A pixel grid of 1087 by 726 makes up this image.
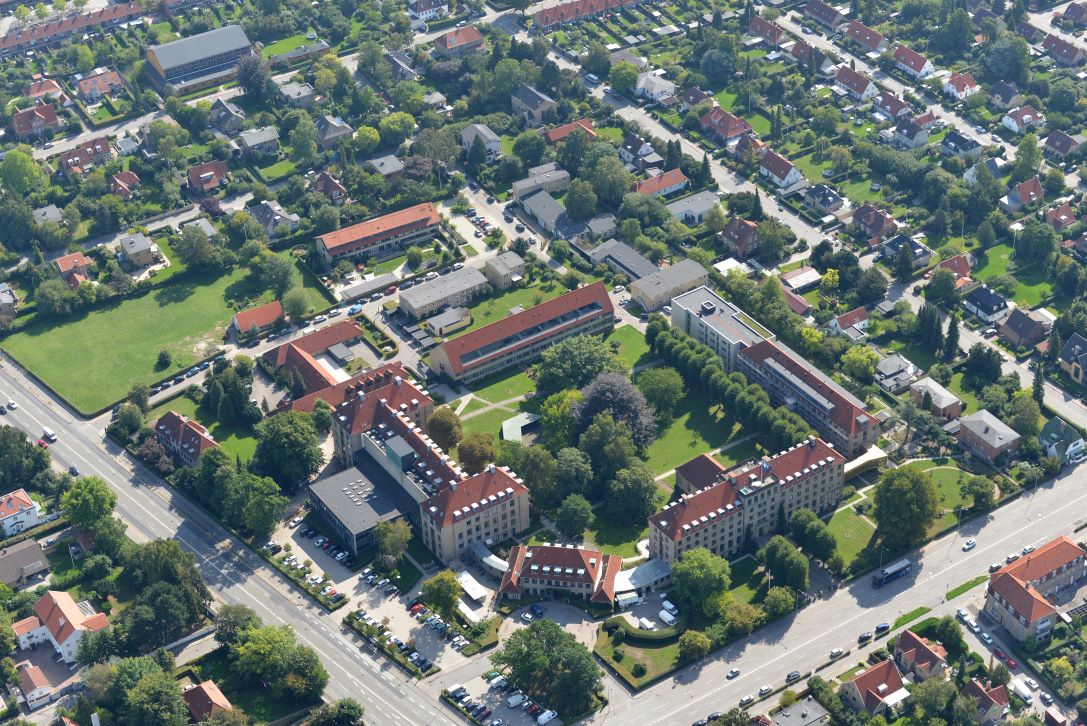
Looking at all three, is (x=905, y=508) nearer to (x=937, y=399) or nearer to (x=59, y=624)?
(x=937, y=399)

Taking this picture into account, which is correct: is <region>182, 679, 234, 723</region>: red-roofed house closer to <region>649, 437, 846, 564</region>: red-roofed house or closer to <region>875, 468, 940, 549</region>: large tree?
<region>649, 437, 846, 564</region>: red-roofed house

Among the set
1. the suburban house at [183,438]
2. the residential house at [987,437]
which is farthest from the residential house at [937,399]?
the suburban house at [183,438]

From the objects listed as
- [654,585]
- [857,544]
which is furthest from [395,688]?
[857,544]

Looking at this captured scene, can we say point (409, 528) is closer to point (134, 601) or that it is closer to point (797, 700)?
point (134, 601)

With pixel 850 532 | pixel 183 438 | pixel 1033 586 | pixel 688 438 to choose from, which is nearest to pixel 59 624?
pixel 183 438

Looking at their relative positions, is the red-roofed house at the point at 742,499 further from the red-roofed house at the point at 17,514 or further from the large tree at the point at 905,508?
the red-roofed house at the point at 17,514

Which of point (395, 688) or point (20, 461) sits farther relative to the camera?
point (20, 461)

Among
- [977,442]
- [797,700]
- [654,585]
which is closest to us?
[797,700]

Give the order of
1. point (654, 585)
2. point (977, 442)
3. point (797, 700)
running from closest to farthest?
point (797, 700)
point (654, 585)
point (977, 442)
